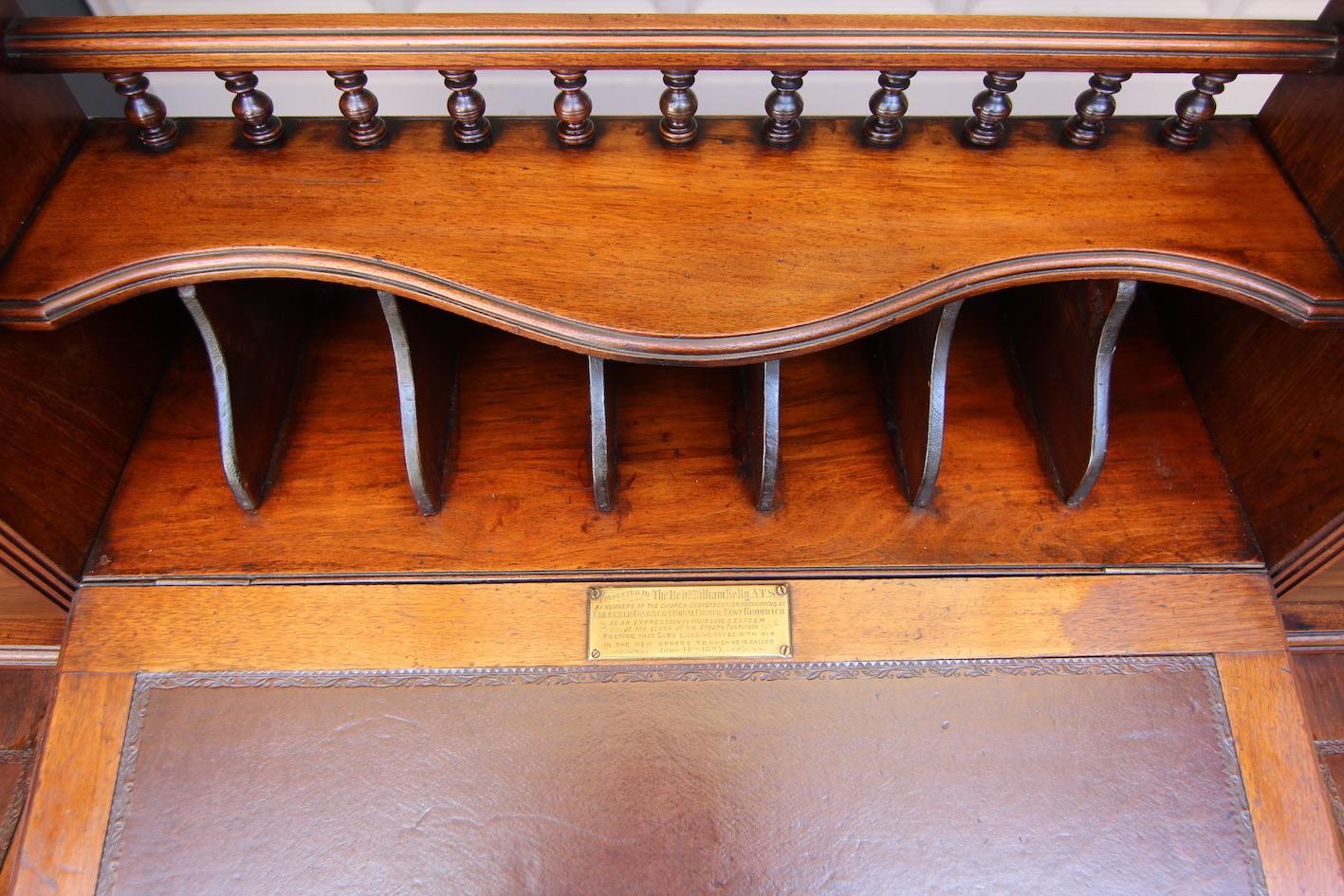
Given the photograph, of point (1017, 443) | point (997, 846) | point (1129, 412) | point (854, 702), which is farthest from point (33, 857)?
point (1129, 412)

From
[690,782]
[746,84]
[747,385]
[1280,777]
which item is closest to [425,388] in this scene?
[747,385]

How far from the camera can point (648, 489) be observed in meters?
1.57

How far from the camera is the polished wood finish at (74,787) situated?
54.7 inches

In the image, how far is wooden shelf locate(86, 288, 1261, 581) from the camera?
152cm

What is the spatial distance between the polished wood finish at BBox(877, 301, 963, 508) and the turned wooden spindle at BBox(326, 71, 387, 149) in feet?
2.64

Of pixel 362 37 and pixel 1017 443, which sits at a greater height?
pixel 362 37

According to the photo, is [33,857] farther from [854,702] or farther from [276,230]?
[854,702]

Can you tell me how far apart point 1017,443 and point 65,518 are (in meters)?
1.45

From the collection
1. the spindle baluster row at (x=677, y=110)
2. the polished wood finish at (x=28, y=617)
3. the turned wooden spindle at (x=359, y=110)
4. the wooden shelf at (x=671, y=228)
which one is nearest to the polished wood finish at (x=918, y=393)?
the wooden shelf at (x=671, y=228)

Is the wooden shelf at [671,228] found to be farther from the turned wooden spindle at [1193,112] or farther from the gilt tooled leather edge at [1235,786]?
the gilt tooled leather edge at [1235,786]

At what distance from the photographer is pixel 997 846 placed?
1.44 m

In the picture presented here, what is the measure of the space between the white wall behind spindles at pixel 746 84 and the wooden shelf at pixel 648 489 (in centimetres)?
48

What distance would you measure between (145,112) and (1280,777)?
1.86 metres

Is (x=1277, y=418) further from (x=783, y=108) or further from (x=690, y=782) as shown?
(x=690, y=782)
